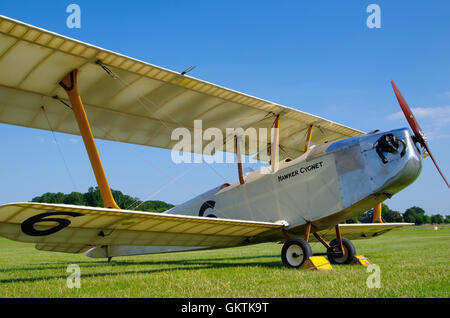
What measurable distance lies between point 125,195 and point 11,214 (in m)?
75.2

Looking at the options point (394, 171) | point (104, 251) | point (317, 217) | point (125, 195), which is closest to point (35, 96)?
point (104, 251)

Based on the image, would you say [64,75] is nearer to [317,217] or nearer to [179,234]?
[179,234]

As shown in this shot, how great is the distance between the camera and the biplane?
5875 mm

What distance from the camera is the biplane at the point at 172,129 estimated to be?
19.3 ft

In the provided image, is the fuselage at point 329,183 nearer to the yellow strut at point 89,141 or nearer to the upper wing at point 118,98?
the upper wing at point 118,98

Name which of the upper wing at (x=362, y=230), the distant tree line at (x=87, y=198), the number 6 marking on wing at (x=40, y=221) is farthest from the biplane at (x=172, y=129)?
the distant tree line at (x=87, y=198)

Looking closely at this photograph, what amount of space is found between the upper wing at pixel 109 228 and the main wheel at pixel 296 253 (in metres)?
0.64

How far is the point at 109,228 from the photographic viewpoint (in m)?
6.14

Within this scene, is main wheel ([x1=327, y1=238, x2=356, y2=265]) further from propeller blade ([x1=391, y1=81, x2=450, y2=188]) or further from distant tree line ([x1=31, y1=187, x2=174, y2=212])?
distant tree line ([x1=31, y1=187, x2=174, y2=212])

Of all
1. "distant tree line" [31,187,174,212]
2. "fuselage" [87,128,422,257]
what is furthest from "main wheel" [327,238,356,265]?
"distant tree line" [31,187,174,212]

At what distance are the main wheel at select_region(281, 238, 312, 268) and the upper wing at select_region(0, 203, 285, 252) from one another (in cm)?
64

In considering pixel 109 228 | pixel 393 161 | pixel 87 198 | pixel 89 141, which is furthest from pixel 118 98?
pixel 87 198

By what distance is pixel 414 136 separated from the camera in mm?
6586
